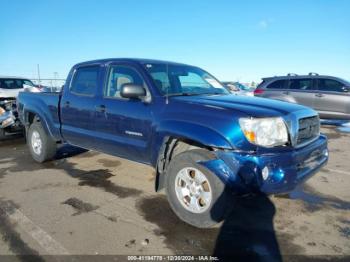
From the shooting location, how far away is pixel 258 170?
3098mm

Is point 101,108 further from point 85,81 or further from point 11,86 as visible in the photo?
point 11,86

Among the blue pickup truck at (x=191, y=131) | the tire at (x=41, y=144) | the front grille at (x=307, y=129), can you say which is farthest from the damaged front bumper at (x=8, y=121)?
the front grille at (x=307, y=129)

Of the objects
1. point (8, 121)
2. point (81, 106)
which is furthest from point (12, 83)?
point (81, 106)

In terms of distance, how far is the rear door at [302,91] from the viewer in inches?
413

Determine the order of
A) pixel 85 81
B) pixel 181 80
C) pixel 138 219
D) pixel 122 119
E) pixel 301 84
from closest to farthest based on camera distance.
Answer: pixel 138 219
pixel 122 119
pixel 181 80
pixel 85 81
pixel 301 84

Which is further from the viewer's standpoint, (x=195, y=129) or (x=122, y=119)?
(x=122, y=119)

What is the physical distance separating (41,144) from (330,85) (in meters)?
8.89

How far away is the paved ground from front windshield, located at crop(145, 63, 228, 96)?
1491mm

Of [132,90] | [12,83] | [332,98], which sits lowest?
[332,98]

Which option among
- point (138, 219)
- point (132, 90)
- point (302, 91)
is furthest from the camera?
point (302, 91)

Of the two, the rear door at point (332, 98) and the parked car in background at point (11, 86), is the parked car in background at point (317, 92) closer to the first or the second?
the rear door at point (332, 98)

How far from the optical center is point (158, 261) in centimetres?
288

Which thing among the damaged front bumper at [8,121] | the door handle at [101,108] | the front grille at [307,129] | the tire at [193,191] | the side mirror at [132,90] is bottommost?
the tire at [193,191]

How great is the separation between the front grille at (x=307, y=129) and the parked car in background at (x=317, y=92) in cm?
696
